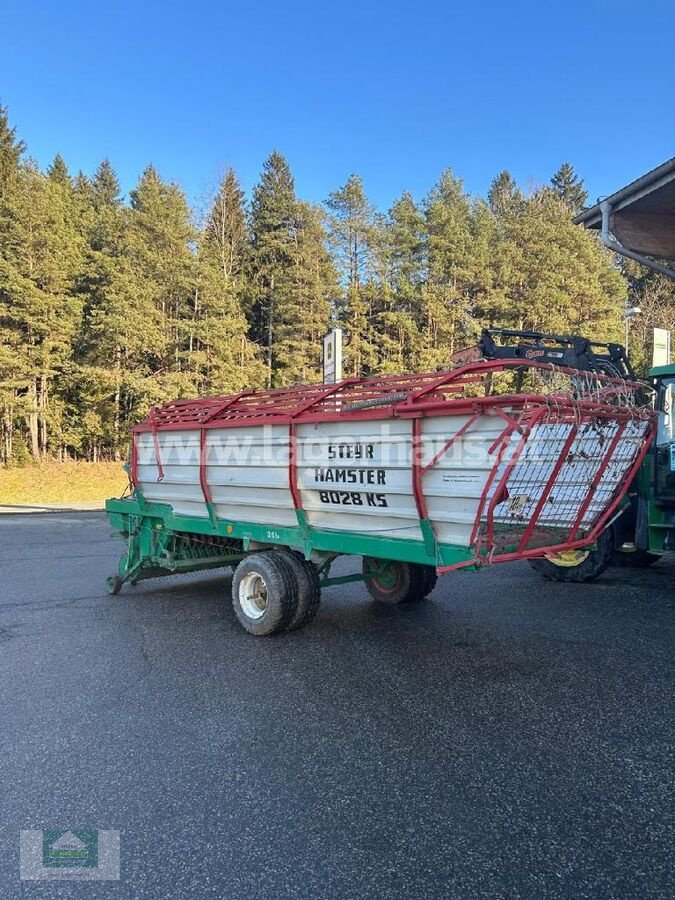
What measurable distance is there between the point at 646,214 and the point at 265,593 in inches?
315

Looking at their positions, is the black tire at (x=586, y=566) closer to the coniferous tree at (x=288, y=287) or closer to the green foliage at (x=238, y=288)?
the green foliage at (x=238, y=288)

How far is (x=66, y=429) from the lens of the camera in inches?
1146

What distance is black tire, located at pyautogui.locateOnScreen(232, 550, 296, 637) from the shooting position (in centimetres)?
532

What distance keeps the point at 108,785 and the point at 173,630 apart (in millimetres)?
2731

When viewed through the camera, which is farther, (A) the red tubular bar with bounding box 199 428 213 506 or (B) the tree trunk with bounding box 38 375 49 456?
(B) the tree trunk with bounding box 38 375 49 456

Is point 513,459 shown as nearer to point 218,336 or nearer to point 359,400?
point 359,400

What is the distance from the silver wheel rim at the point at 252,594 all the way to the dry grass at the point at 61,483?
1838 centimetres

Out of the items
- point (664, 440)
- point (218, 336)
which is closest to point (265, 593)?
point (664, 440)

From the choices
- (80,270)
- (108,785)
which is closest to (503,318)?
(80,270)

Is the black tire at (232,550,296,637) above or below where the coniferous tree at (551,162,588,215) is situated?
below

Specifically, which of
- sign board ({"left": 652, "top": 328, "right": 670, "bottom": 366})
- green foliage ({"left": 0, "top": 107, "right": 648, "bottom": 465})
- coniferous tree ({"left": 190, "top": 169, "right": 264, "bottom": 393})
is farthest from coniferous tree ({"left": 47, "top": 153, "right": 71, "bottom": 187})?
sign board ({"left": 652, "top": 328, "right": 670, "bottom": 366})

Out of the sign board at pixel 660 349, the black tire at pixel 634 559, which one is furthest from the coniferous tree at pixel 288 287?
the black tire at pixel 634 559

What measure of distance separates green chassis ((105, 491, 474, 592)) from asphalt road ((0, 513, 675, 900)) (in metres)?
0.74

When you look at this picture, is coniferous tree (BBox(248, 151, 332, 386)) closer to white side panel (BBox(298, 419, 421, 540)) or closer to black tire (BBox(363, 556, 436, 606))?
black tire (BBox(363, 556, 436, 606))
